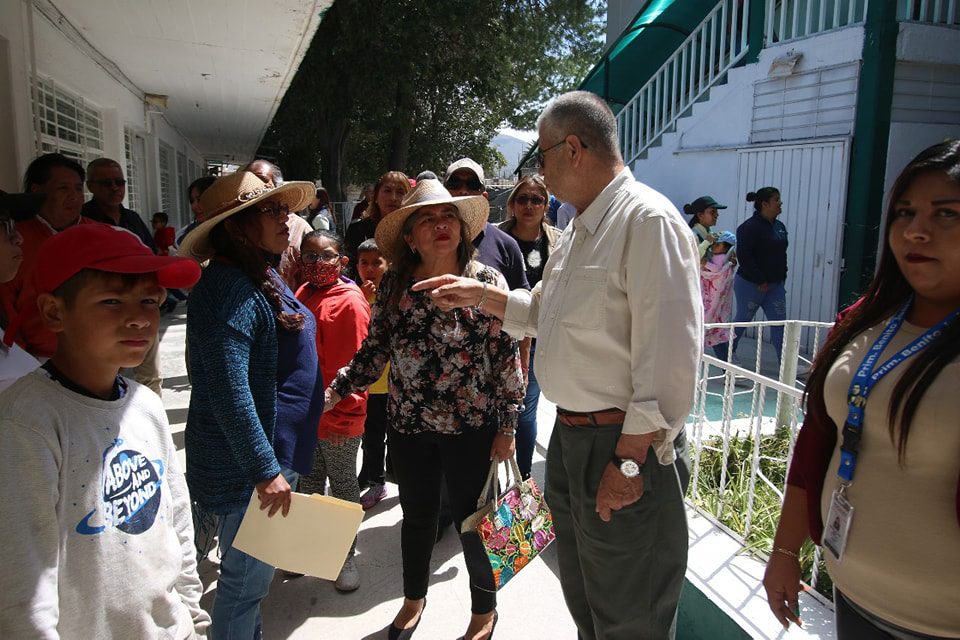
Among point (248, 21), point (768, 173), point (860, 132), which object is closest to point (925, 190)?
point (248, 21)

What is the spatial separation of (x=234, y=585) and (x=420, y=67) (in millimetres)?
12281

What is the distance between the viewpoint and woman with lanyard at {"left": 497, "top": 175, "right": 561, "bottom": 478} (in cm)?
362

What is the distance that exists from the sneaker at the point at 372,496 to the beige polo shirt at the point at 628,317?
2.21 metres

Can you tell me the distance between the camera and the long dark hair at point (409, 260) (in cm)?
261

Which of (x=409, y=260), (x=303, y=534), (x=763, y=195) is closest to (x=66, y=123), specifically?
(x=409, y=260)

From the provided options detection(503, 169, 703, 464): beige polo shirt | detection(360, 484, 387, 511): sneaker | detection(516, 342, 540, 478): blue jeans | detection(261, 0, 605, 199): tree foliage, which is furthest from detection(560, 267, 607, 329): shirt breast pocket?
detection(261, 0, 605, 199): tree foliage

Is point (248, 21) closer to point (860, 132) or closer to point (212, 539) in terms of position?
point (212, 539)

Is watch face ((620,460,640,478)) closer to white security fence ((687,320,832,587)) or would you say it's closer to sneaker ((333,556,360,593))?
white security fence ((687,320,832,587))

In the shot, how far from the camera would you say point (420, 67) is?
507 inches

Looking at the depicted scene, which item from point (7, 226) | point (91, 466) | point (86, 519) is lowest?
point (86, 519)

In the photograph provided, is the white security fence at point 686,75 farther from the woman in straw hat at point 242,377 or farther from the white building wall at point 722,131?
the woman in straw hat at point 242,377

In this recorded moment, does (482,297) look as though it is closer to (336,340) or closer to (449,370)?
(449,370)

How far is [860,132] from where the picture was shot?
23.2 ft

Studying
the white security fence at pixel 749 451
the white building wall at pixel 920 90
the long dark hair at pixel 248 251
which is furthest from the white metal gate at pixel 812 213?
the long dark hair at pixel 248 251
